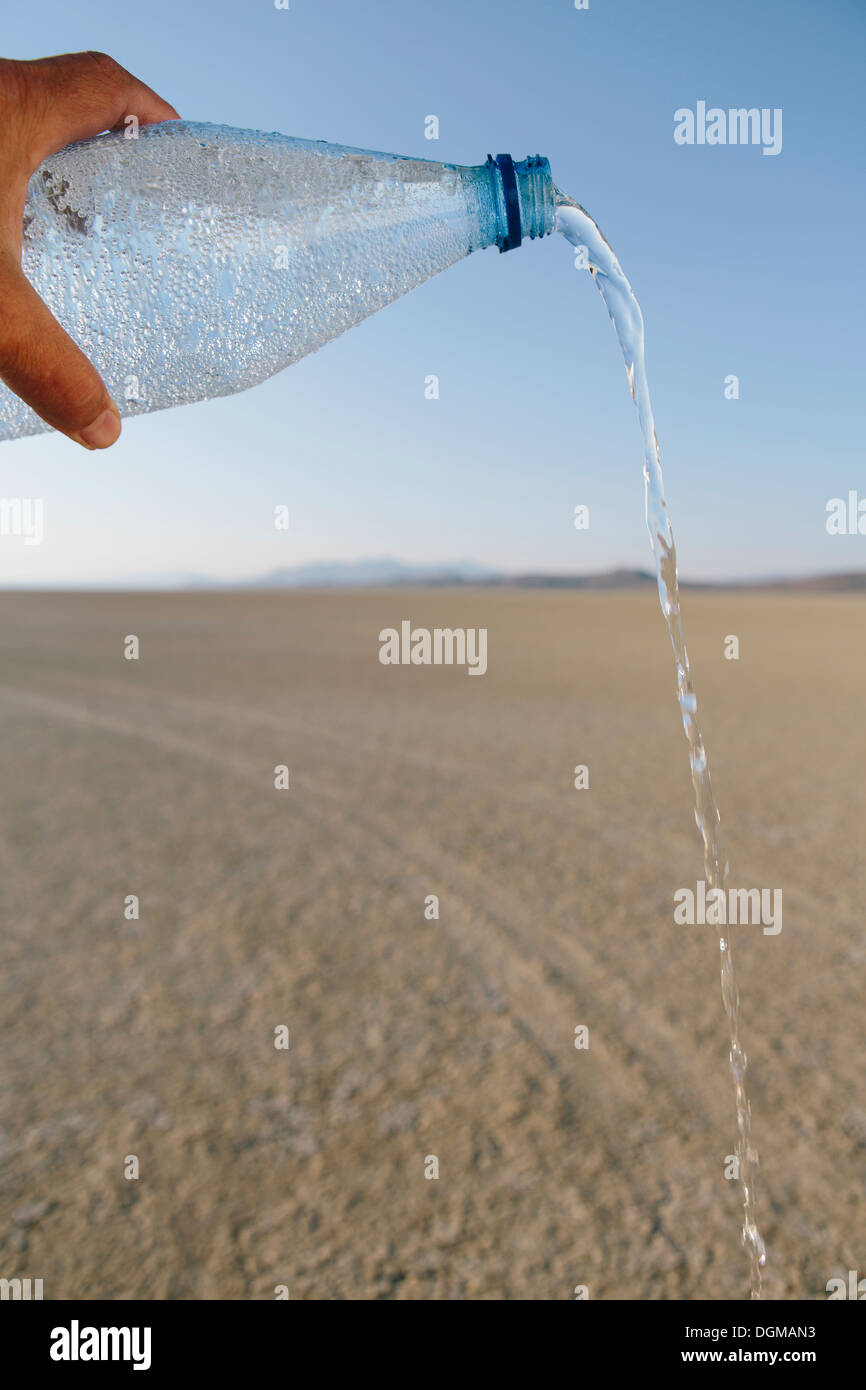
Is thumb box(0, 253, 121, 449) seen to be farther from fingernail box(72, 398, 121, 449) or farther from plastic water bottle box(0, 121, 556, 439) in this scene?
plastic water bottle box(0, 121, 556, 439)

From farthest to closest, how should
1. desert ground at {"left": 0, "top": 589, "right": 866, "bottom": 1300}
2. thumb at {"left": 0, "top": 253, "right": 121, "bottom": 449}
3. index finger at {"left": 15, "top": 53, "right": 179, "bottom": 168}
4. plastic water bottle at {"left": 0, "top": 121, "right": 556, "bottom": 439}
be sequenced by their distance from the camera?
desert ground at {"left": 0, "top": 589, "right": 866, "bottom": 1300} < plastic water bottle at {"left": 0, "top": 121, "right": 556, "bottom": 439} < index finger at {"left": 15, "top": 53, "right": 179, "bottom": 168} < thumb at {"left": 0, "top": 253, "right": 121, "bottom": 449}

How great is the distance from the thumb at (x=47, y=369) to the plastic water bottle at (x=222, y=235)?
1.64ft

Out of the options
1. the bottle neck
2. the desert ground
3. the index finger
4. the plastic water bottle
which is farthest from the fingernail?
the desert ground

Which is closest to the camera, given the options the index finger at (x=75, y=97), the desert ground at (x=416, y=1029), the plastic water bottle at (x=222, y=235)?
the index finger at (x=75, y=97)

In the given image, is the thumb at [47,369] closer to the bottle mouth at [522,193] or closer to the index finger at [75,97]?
the index finger at [75,97]

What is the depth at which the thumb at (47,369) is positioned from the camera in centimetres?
115

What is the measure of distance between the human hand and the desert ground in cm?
230

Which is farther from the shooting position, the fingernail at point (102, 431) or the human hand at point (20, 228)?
the fingernail at point (102, 431)

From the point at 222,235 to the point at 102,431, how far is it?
61cm

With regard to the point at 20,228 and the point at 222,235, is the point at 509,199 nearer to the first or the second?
the point at 222,235

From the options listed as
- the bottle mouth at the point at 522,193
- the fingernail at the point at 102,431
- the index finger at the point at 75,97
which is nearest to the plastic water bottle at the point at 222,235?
the bottle mouth at the point at 522,193

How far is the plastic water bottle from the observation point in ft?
5.30

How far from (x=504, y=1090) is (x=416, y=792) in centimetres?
432
